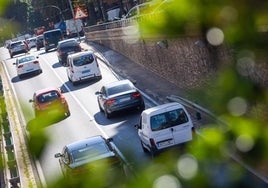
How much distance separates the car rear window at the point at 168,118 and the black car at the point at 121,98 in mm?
7803

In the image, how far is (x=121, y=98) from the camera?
80.1 ft

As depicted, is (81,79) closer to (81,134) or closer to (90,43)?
(81,134)

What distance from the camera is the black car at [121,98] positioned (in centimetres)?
2422

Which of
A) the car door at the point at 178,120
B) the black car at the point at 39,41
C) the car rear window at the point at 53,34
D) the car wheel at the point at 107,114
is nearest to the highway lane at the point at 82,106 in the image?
the car wheel at the point at 107,114

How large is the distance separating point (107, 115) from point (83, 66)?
1041cm

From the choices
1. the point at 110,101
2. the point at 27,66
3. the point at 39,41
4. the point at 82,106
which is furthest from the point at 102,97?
the point at 39,41

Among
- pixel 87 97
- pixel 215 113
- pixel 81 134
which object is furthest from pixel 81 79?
pixel 215 113

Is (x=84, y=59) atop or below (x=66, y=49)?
atop

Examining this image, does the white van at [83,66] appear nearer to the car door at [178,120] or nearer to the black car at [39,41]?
the car door at [178,120]

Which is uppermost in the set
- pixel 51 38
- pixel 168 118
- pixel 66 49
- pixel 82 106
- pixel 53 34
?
pixel 168 118

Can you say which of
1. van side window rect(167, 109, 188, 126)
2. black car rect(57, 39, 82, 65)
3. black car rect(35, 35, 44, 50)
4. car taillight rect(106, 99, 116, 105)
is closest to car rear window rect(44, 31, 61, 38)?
black car rect(35, 35, 44, 50)

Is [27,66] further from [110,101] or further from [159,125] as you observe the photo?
[159,125]

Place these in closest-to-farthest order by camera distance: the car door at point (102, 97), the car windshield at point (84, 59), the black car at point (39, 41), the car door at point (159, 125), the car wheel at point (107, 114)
Result: the car door at point (159, 125) → the car wheel at point (107, 114) → the car door at point (102, 97) → the car windshield at point (84, 59) → the black car at point (39, 41)

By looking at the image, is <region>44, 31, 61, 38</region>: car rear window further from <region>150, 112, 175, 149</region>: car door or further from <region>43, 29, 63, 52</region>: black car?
<region>150, 112, 175, 149</region>: car door
